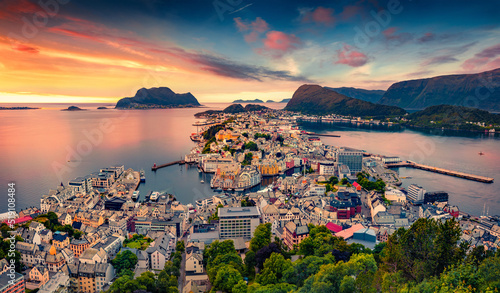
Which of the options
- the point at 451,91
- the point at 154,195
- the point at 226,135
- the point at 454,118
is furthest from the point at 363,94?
the point at 154,195

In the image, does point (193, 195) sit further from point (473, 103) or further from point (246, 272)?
point (473, 103)

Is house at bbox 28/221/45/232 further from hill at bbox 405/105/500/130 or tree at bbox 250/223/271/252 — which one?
hill at bbox 405/105/500/130

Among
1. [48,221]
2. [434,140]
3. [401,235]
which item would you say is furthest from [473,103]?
[48,221]

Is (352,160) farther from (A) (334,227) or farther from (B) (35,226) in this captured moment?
(B) (35,226)

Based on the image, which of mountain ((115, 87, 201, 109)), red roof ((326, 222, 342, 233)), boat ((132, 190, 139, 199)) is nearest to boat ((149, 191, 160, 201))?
boat ((132, 190, 139, 199))

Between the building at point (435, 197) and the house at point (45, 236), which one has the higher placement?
the building at point (435, 197)

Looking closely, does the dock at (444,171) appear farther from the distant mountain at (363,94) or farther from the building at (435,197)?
the distant mountain at (363,94)

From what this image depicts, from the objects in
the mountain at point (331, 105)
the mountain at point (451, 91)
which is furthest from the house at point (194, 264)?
the mountain at point (451, 91)
